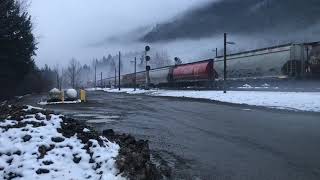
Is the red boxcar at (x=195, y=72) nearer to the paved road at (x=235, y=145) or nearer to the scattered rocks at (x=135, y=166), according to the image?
the paved road at (x=235, y=145)

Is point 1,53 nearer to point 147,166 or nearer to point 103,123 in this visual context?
point 103,123

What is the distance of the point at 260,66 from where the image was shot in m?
42.8

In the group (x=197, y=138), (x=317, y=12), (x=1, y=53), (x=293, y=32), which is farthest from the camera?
(x=293, y=32)

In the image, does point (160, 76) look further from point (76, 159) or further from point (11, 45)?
point (76, 159)

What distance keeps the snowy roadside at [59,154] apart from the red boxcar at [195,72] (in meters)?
46.1

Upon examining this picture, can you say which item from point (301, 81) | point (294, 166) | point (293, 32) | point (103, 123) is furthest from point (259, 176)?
point (293, 32)

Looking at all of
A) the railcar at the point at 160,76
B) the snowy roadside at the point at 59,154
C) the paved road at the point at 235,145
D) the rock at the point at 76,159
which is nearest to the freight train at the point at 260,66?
the railcar at the point at 160,76

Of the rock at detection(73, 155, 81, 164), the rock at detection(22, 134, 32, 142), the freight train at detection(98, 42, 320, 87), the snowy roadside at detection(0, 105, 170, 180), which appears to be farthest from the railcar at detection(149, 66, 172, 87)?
the rock at detection(73, 155, 81, 164)

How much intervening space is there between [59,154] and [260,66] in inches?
1449

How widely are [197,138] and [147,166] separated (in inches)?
246

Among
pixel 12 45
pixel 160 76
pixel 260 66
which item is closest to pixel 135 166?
pixel 12 45

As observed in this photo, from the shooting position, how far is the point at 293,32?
12206 cm

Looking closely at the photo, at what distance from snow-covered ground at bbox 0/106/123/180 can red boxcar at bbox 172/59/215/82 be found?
4641 cm

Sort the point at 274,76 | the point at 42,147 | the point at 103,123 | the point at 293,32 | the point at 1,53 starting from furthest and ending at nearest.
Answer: the point at 293,32
the point at 274,76
the point at 1,53
the point at 103,123
the point at 42,147
